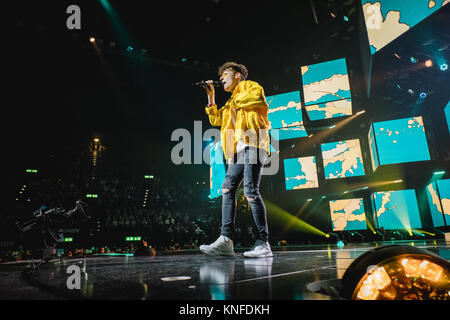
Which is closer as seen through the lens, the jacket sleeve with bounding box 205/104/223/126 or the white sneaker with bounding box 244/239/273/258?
the white sneaker with bounding box 244/239/273/258

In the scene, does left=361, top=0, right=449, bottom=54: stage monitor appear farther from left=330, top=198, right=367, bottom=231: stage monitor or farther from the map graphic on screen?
left=330, top=198, right=367, bottom=231: stage monitor

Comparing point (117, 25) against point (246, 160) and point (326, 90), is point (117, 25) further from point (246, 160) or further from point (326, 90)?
point (326, 90)

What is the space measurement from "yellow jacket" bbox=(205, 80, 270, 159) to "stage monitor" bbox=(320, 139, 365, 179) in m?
9.58

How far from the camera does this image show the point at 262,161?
240 cm

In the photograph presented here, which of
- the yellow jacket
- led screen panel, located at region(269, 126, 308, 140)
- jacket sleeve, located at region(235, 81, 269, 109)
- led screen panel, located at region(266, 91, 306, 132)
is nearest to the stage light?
the yellow jacket

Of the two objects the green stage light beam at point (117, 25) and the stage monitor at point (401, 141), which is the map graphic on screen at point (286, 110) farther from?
the green stage light beam at point (117, 25)

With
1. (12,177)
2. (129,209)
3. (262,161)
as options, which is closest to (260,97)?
(262,161)

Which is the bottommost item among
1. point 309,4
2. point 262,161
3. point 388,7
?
point 262,161

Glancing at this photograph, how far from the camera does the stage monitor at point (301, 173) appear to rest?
11656 mm

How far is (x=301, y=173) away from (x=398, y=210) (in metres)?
3.90

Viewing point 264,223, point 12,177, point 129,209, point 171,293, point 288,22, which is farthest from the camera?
point 129,209

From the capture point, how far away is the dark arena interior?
6.44 metres

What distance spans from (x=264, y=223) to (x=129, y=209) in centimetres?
1076
